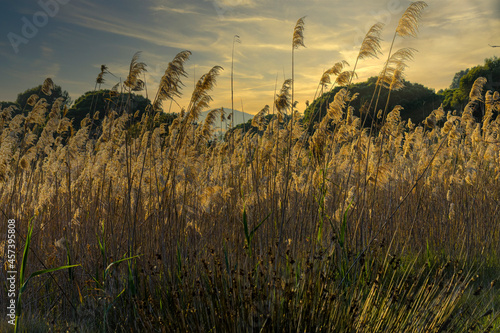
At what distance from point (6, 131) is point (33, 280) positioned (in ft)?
7.08

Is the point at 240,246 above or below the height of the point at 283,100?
below

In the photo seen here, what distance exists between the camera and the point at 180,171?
370 centimetres

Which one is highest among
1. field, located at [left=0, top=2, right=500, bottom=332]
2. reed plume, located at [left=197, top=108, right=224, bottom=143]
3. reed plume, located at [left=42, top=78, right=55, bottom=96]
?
reed plume, located at [left=42, top=78, right=55, bottom=96]

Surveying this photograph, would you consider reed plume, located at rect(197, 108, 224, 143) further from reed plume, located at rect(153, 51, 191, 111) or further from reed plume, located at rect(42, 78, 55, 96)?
reed plume, located at rect(42, 78, 55, 96)

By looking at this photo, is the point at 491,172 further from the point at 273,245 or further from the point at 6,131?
the point at 6,131

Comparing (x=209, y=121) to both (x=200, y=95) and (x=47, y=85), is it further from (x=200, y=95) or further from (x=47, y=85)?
(x=47, y=85)

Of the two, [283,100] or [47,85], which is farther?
[47,85]

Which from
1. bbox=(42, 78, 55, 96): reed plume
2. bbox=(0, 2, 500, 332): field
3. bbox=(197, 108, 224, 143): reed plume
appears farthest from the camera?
bbox=(42, 78, 55, 96): reed plume

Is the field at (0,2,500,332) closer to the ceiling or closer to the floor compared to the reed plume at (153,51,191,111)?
closer to the floor

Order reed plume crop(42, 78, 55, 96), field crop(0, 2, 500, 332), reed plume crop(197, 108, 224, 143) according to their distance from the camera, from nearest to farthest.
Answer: field crop(0, 2, 500, 332)
reed plume crop(197, 108, 224, 143)
reed plume crop(42, 78, 55, 96)

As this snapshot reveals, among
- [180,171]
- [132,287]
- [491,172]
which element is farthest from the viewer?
[491,172]

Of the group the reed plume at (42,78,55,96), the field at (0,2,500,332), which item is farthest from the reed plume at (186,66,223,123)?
the reed plume at (42,78,55,96)

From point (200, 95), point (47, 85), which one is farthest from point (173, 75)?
point (47, 85)

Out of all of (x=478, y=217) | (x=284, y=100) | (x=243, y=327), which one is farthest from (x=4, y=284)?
(x=478, y=217)
